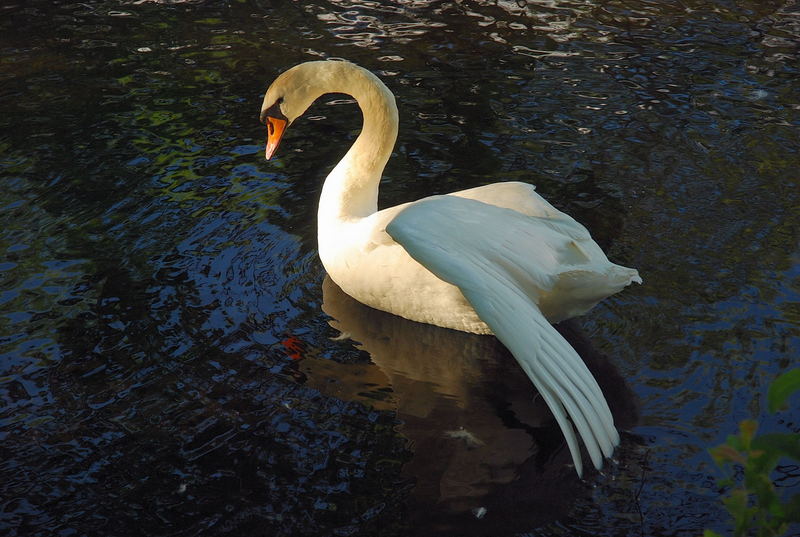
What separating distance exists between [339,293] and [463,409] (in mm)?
1223

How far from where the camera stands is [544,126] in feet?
22.0

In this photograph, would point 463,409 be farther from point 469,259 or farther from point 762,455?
point 762,455

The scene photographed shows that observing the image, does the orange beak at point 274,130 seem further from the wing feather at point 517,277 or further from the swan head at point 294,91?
the wing feather at point 517,277

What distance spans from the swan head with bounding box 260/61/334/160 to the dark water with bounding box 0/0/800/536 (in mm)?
655

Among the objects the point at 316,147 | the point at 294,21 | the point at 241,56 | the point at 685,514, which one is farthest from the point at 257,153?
the point at 685,514

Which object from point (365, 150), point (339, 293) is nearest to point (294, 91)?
point (365, 150)

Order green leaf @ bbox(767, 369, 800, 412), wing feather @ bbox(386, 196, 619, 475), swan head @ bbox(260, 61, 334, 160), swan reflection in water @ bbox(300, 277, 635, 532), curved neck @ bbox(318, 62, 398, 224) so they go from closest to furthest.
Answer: green leaf @ bbox(767, 369, 800, 412), wing feather @ bbox(386, 196, 619, 475), swan reflection in water @ bbox(300, 277, 635, 532), curved neck @ bbox(318, 62, 398, 224), swan head @ bbox(260, 61, 334, 160)

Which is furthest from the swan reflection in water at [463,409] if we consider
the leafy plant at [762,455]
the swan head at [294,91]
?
the leafy plant at [762,455]

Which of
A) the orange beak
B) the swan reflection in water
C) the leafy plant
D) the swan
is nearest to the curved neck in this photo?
the swan

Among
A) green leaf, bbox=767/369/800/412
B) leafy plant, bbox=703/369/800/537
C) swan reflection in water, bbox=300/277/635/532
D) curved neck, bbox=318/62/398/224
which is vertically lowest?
swan reflection in water, bbox=300/277/635/532

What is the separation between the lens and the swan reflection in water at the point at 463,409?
362cm

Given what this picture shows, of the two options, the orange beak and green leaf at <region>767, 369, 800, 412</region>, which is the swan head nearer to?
the orange beak

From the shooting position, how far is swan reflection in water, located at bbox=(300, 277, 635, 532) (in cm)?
362

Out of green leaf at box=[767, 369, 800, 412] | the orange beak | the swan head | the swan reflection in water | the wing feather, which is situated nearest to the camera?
green leaf at box=[767, 369, 800, 412]
